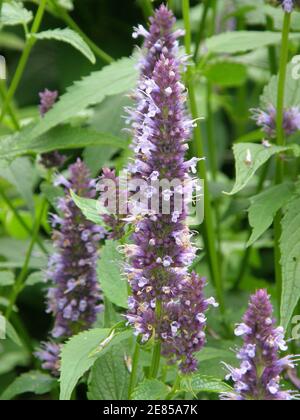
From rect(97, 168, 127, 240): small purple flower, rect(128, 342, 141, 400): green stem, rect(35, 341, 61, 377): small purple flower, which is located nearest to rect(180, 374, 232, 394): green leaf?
rect(128, 342, 141, 400): green stem

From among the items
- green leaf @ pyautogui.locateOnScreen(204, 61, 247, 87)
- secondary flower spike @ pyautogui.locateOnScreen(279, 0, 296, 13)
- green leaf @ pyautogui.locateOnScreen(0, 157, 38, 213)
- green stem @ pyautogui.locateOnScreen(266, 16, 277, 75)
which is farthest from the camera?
green leaf @ pyautogui.locateOnScreen(204, 61, 247, 87)

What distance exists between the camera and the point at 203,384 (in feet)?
6.04

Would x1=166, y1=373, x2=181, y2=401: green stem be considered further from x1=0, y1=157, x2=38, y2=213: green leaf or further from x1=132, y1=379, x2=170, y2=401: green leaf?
x1=0, y1=157, x2=38, y2=213: green leaf

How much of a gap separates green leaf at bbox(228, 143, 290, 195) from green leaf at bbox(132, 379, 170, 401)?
0.47 m

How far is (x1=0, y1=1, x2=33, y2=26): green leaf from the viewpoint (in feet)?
8.21

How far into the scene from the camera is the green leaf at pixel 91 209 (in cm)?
198

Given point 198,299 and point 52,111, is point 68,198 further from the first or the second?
point 198,299

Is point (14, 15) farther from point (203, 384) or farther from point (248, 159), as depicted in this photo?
point (203, 384)

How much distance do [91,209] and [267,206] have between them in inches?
18.3

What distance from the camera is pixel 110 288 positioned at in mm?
2021

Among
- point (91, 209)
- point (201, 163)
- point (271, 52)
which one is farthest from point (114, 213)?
point (271, 52)

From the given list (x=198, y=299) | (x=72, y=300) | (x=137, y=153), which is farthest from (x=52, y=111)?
(x=198, y=299)

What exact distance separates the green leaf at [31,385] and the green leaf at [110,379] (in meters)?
0.35

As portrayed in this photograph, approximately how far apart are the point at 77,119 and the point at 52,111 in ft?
1.63
